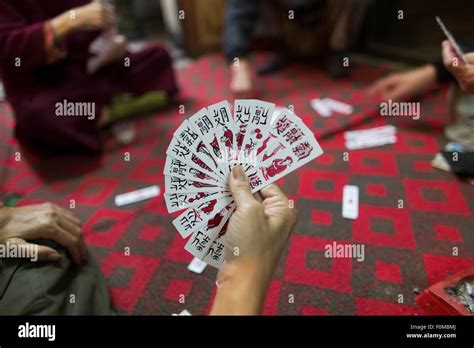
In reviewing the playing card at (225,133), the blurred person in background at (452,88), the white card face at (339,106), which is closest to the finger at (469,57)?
the blurred person in background at (452,88)

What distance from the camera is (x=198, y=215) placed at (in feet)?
2.52

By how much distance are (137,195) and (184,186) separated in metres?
0.77

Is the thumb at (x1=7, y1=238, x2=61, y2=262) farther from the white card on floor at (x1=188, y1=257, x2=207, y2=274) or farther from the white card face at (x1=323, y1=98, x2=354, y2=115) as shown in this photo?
the white card face at (x1=323, y1=98, x2=354, y2=115)

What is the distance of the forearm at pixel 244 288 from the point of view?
0.60 metres

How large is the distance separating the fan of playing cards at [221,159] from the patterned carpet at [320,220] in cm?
32

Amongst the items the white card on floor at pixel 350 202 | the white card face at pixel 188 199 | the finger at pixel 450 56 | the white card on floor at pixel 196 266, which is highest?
the finger at pixel 450 56

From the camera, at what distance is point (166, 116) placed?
6.88 ft

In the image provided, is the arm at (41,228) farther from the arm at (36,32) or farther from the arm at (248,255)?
the arm at (36,32)

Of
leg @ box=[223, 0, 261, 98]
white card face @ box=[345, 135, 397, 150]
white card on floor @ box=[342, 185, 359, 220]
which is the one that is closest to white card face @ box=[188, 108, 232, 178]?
white card on floor @ box=[342, 185, 359, 220]

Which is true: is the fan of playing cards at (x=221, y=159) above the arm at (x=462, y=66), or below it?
below

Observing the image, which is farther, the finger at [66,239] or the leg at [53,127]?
the leg at [53,127]

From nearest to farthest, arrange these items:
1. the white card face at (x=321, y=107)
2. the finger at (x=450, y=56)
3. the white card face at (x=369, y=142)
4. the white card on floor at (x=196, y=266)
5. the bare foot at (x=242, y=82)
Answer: the finger at (x=450, y=56)
the white card on floor at (x=196, y=266)
the white card face at (x=369, y=142)
the white card face at (x=321, y=107)
the bare foot at (x=242, y=82)

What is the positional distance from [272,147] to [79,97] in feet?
4.39

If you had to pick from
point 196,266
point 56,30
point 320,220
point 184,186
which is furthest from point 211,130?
point 56,30
